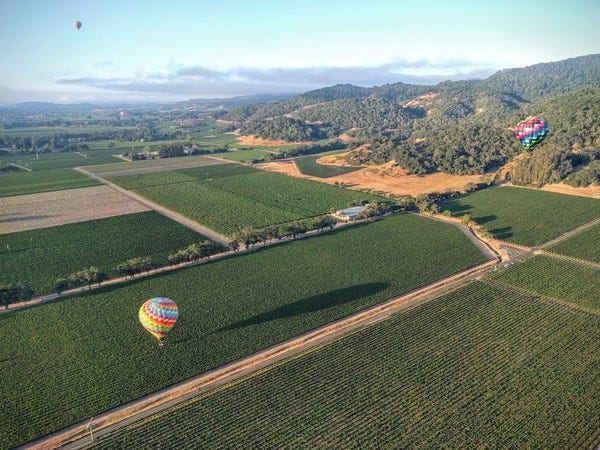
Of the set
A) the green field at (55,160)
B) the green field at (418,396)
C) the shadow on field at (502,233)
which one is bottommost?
the green field at (418,396)

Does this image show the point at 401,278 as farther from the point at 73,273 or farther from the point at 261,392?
the point at 73,273

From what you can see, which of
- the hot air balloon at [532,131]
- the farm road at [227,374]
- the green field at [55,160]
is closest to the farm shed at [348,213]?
the farm road at [227,374]

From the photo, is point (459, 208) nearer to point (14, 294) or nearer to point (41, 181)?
point (14, 294)

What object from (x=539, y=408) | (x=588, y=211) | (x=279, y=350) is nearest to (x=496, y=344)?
(x=539, y=408)

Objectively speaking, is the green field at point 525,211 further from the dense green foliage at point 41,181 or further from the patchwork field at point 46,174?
the patchwork field at point 46,174

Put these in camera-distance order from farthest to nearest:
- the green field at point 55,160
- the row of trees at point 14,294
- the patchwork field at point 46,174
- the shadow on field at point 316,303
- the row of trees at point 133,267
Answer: the green field at point 55,160 → the patchwork field at point 46,174 → the row of trees at point 133,267 → the row of trees at point 14,294 → the shadow on field at point 316,303

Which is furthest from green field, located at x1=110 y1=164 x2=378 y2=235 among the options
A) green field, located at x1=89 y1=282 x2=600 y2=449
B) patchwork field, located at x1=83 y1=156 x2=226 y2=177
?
green field, located at x1=89 y1=282 x2=600 y2=449

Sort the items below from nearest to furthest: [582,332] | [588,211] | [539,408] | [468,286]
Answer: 1. [539,408]
2. [582,332]
3. [468,286]
4. [588,211]
